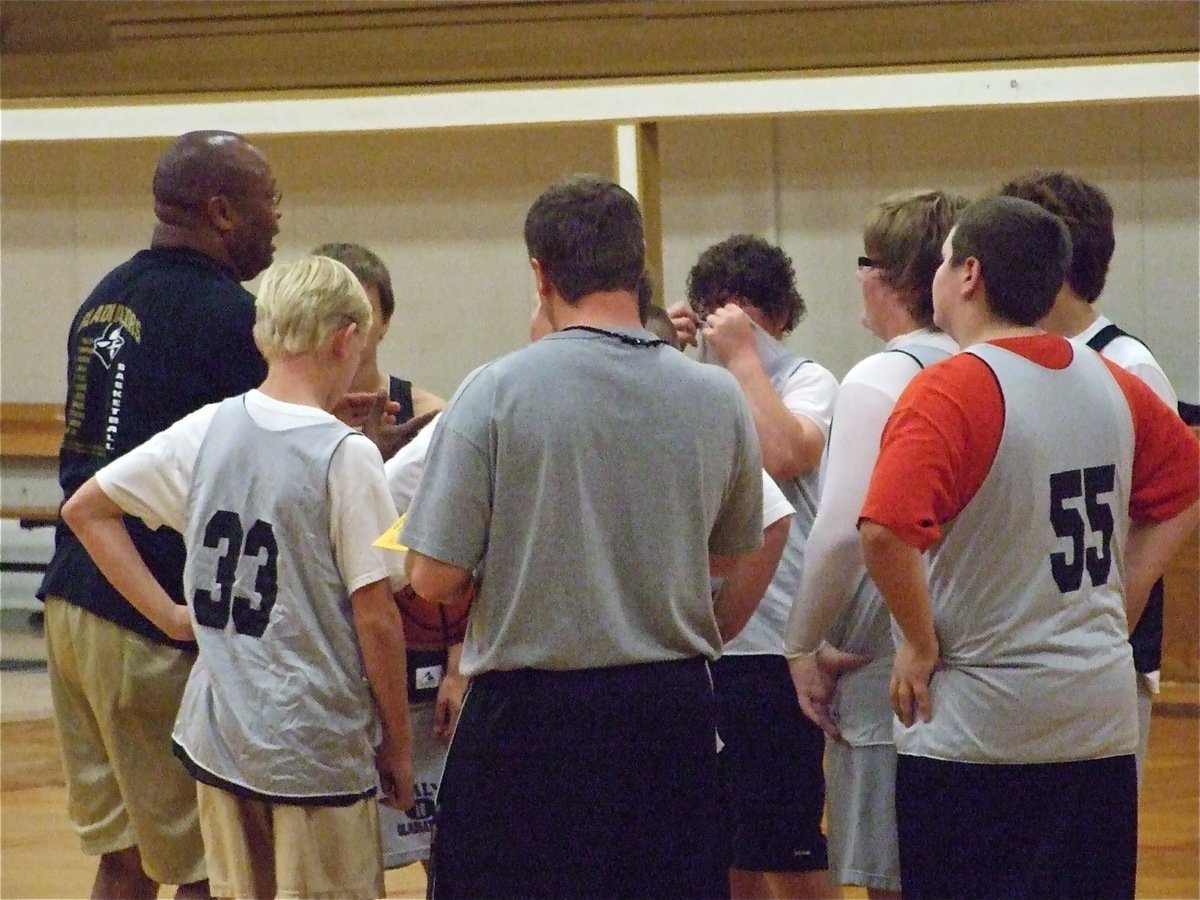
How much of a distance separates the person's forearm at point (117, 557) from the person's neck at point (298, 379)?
0.34 m

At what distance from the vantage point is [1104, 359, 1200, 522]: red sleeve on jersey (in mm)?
2191

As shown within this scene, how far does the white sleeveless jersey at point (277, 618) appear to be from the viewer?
2145 mm

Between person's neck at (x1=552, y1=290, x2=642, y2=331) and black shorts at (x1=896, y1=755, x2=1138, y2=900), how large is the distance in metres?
0.75

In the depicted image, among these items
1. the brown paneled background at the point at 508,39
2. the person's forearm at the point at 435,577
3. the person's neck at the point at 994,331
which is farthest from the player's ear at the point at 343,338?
the brown paneled background at the point at 508,39

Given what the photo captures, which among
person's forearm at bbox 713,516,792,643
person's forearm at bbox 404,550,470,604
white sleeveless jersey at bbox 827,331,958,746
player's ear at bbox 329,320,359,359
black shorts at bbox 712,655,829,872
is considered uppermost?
player's ear at bbox 329,320,359,359

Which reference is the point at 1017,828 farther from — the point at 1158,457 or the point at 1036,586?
the point at 1158,457

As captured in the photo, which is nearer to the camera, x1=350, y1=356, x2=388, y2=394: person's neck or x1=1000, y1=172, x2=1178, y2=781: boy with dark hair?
x1=1000, y1=172, x2=1178, y2=781: boy with dark hair

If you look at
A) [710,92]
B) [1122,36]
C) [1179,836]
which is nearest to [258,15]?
[710,92]

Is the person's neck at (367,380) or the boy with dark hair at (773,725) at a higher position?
the person's neck at (367,380)

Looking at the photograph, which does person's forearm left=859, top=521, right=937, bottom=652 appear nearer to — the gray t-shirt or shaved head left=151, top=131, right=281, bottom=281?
the gray t-shirt

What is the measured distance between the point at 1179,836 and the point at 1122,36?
3207 millimetres

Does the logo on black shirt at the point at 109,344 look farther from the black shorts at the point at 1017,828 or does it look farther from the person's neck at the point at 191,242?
the black shorts at the point at 1017,828

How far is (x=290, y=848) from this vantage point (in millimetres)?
2184

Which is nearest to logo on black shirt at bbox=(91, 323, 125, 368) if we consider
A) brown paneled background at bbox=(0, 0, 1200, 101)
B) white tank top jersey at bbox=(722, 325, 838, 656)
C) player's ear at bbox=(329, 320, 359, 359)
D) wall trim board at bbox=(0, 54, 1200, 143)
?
player's ear at bbox=(329, 320, 359, 359)
